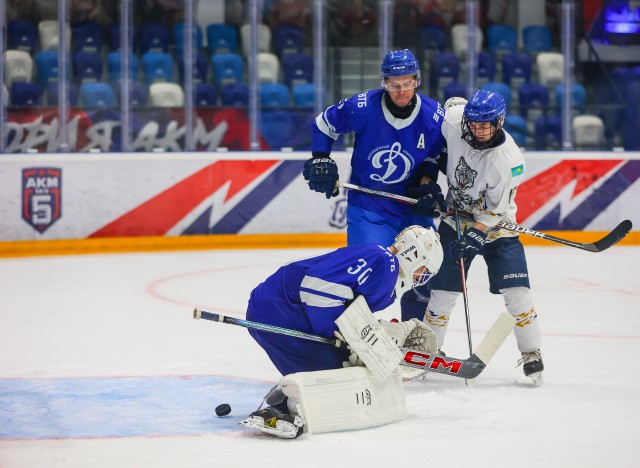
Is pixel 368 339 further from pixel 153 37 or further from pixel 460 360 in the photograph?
pixel 153 37

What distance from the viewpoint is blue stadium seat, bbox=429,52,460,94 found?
830 centimetres

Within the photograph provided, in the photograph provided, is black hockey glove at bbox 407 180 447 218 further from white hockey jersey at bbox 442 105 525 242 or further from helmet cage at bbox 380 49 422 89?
helmet cage at bbox 380 49 422 89

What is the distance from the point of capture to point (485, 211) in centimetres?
387

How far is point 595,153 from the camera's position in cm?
802

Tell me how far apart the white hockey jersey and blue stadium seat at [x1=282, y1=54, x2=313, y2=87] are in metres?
4.13

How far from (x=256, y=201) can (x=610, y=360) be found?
12.4ft

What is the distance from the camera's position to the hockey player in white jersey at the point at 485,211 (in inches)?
147

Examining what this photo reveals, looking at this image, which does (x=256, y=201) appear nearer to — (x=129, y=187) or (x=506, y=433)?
(x=129, y=187)

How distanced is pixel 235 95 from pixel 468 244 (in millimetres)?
4438

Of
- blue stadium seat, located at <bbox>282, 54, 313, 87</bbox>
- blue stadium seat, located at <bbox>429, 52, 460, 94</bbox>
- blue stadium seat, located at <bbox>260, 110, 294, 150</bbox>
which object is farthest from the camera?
blue stadium seat, located at <bbox>429, 52, 460, 94</bbox>

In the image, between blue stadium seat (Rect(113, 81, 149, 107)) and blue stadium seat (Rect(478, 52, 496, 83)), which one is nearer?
blue stadium seat (Rect(113, 81, 149, 107))

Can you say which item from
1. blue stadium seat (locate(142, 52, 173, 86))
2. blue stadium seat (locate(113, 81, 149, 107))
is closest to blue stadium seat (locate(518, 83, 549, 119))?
blue stadium seat (locate(142, 52, 173, 86))

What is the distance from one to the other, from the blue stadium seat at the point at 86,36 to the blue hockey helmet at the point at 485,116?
444 cm

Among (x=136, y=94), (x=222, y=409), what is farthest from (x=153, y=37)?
(x=222, y=409)
